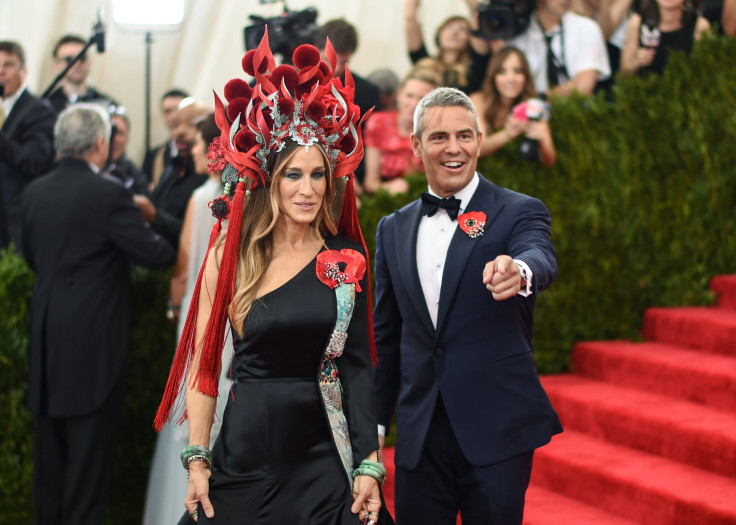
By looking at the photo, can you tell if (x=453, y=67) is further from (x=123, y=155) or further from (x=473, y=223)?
(x=473, y=223)

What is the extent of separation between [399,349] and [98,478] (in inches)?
92.4

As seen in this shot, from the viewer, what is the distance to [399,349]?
3375 millimetres

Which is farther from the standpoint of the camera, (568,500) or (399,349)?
(568,500)

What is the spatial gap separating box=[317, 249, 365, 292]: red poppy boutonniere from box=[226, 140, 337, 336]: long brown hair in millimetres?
108

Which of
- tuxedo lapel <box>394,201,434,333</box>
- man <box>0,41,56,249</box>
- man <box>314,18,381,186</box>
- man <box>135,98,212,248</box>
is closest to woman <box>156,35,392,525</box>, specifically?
tuxedo lapel <box>394,201,434,333</box>

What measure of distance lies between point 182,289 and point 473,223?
2416 millimetres

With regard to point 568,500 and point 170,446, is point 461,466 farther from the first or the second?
point 170,446

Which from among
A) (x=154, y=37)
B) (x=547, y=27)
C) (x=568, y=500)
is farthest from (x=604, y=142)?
(x=154, y=37)

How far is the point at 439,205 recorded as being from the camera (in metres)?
3.20

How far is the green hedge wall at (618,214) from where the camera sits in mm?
5633

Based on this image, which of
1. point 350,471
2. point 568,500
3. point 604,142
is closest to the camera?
point 350,471

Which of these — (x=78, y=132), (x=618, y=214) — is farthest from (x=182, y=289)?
(x=618, y=214)

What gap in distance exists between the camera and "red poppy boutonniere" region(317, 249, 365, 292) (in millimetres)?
2899

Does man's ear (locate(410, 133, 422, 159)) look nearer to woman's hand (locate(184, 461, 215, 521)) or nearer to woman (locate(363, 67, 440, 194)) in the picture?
woman's hand (locate(184, 461, 215, 521))
